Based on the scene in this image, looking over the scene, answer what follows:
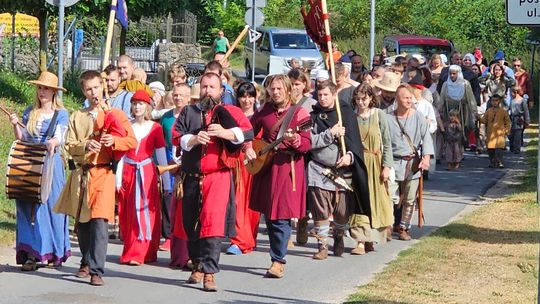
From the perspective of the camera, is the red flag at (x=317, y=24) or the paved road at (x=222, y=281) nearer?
the paved road at (x=222, y=281)

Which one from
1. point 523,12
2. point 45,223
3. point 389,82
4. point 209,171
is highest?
point 523,12

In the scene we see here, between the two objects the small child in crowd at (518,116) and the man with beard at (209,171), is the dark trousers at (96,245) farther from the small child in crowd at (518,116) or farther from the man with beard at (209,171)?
the small child in crowd at (518,116)

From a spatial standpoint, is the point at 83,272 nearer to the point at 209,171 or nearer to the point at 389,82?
the point at 209,171

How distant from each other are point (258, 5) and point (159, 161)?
15487 mm

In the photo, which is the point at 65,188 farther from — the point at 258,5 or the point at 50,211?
the point at 258,5

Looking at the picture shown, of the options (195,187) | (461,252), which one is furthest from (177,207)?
(461,252)

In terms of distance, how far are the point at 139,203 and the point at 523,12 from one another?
4716 mm

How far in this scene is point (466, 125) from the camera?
2256 cm

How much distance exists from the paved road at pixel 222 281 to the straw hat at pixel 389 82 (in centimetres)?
170

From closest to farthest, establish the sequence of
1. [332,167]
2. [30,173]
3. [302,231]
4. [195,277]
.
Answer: [195,277]
[30,173]
[332,167]
[302,231]

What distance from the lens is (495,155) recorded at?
77.1 feet

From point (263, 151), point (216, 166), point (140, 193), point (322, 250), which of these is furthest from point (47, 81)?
point (322, 250)

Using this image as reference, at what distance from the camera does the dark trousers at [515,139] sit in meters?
26.4

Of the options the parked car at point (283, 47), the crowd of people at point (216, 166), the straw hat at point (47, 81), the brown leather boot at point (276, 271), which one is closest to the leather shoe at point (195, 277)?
the crowd of people at point (216, 166)
